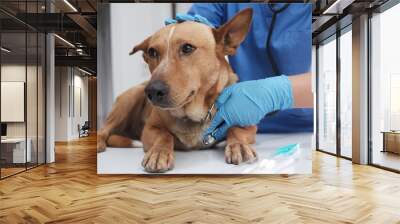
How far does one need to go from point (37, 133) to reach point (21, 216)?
3.98 m

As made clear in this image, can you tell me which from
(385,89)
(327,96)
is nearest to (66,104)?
(327,96)

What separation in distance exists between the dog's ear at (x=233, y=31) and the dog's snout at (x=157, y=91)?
1088mm

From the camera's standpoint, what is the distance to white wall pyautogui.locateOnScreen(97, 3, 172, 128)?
18.9 feet

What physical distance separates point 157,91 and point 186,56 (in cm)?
63

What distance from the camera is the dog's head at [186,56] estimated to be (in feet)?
17.0

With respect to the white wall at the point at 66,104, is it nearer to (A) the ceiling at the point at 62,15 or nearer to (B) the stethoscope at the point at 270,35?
(A) the ceiling at the point at 62,15

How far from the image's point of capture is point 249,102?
5.67 meters

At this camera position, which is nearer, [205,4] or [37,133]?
[205,4]

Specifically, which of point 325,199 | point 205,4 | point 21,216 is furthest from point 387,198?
point 21,216

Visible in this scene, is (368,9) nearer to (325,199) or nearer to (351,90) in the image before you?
(351,90)

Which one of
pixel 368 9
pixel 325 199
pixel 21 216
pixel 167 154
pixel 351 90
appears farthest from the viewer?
pixel 351 90

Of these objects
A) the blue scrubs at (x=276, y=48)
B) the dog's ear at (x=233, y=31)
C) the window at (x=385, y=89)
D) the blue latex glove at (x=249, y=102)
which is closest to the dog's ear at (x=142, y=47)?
the blue scrubs at (x=276, y=48)

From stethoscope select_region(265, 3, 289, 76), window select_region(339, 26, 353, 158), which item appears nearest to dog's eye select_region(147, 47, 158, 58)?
stethoscope select_region(265, 3, 289, 76)

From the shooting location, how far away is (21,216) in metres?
3.78
